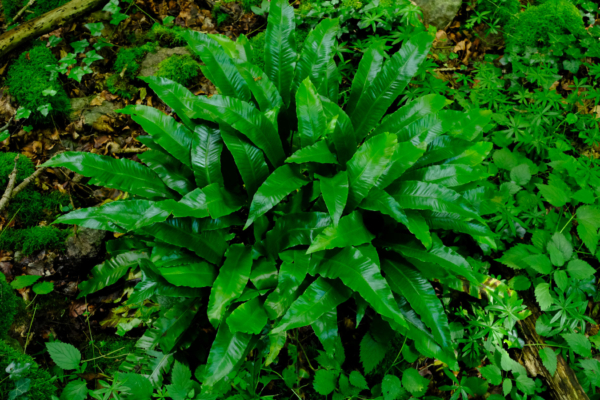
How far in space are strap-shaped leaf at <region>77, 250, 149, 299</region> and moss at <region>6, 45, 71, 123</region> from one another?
6.26 ft

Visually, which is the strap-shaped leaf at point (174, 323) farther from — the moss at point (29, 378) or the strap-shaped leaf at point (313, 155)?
the strap-shaped leaf at point (313, 155)

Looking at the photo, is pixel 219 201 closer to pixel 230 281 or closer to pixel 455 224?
pixel 230 281

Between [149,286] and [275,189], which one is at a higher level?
[275,189]

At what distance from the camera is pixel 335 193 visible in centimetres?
221

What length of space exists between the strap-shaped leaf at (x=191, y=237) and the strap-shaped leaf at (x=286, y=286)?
1.52 feet

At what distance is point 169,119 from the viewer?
2.60 meters

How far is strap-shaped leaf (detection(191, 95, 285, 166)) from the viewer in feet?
7.51

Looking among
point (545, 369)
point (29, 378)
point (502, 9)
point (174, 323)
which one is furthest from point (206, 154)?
point (502, 9)

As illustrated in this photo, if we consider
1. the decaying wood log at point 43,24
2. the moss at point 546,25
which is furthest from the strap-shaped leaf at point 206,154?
the moss at point 546,25

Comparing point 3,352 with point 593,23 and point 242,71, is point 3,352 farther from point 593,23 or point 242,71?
point 593,23

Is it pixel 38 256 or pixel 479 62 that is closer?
pixel 38 256

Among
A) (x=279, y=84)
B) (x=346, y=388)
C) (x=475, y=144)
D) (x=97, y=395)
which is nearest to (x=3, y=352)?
(x=97, y=395)

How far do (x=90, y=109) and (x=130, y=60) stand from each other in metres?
0.68

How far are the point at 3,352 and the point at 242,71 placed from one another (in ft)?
7.44
